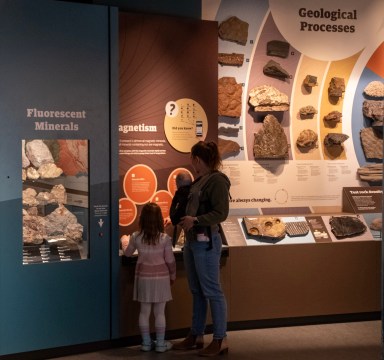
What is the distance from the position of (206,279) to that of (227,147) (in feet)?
5.73

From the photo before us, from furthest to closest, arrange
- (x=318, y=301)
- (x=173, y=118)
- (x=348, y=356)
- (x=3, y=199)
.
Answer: (x=318, y=301), (x=173, y=118), (x=348, y=356), (x=3, y=199)

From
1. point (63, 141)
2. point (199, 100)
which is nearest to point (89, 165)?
point (63, 141)

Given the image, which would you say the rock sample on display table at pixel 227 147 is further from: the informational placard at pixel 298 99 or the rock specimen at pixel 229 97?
the rock specimen at pixel 229 97

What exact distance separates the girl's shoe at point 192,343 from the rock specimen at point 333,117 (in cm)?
268

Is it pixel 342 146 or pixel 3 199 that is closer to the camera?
pixel 3 199

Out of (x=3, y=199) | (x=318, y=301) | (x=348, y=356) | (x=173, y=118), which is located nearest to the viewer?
(x=3, y=199)

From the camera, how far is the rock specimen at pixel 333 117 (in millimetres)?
7527

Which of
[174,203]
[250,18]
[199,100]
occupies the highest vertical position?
[250,18]

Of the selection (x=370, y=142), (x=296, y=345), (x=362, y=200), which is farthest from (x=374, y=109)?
(x=296, y=345)

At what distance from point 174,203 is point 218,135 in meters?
1.45

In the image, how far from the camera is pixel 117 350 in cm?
613

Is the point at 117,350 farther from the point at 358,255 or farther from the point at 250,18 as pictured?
the point at 250,18

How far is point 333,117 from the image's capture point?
7523 millimetres

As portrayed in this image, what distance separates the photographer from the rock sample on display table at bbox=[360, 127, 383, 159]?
25.1ft
